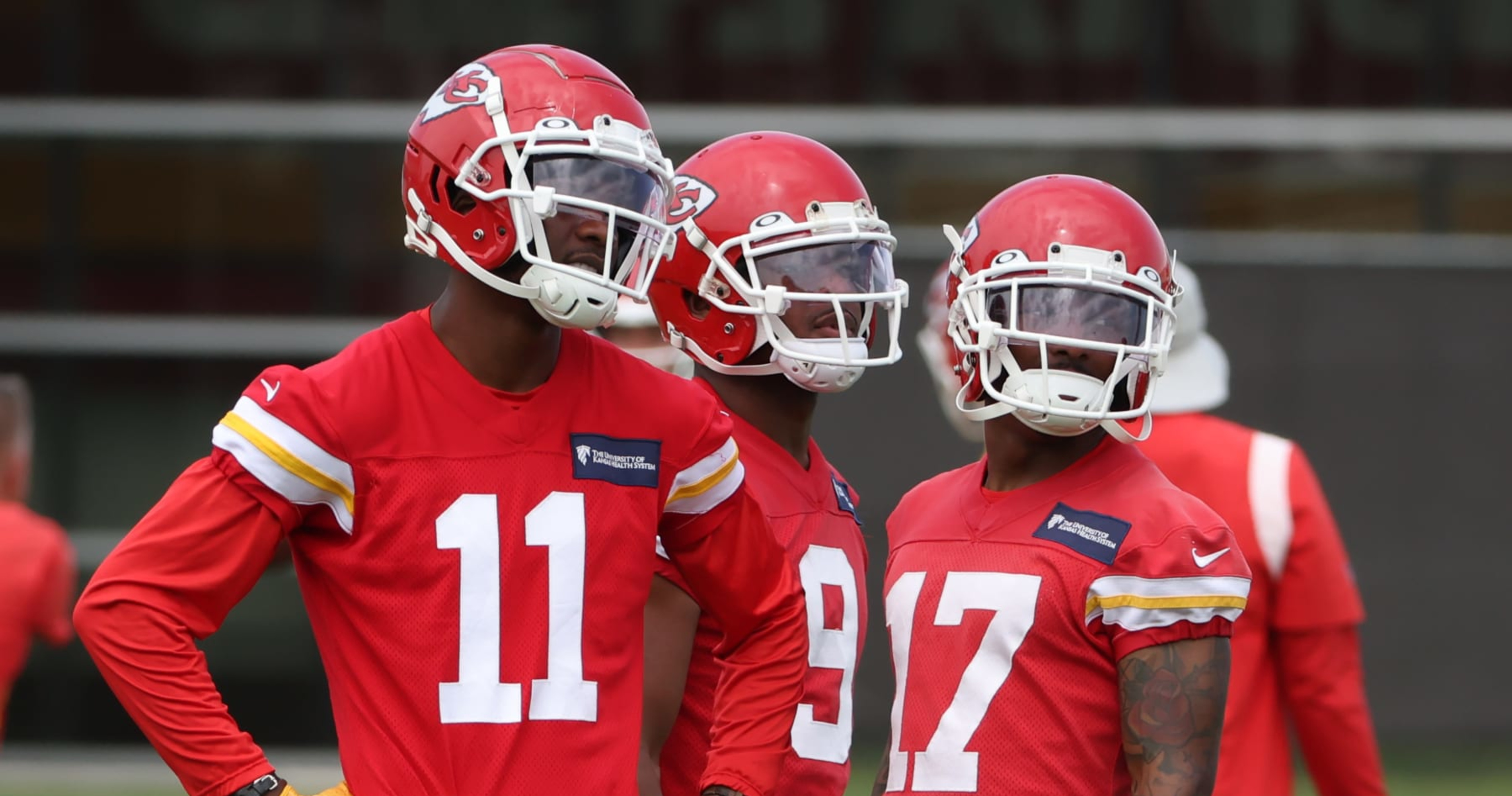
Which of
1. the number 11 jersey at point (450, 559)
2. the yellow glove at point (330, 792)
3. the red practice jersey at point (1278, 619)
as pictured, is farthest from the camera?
the red practice jersey at point (1278, 619)

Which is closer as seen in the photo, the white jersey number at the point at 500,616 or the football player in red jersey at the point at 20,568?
the white jersey number at the point at 500,616

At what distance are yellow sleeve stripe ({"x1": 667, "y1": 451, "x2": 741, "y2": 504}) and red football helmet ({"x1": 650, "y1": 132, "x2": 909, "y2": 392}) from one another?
1.21 ft

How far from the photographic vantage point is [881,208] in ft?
40.5

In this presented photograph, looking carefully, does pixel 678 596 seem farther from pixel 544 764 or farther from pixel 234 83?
pixel 234 83

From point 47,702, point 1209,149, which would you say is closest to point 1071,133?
point 1209,149

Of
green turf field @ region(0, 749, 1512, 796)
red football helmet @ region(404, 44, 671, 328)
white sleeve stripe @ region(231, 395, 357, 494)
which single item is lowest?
green turf field @ region(0, 749, 1512, 796)

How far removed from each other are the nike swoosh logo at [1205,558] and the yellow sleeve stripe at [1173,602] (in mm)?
52

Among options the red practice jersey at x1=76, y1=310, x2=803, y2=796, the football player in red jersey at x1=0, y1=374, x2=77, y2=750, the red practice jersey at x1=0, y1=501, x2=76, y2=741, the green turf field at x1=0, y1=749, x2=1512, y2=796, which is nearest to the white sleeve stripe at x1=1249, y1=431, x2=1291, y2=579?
the red practice jersey at x1=76, y1=310, x2=803, y2=796

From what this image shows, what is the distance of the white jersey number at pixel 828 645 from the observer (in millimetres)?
3508

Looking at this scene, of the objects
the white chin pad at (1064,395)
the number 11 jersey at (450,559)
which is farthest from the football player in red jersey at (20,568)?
the white chin pad at (1064,395)

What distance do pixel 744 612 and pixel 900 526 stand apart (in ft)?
1.59

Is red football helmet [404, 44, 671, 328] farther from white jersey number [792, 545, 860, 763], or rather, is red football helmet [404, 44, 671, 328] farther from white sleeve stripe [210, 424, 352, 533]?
white jersey number [792, 545, 860, 763]

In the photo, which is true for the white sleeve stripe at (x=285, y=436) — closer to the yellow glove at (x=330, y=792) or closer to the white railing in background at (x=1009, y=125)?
the yellow glove at (x=330, y=792)

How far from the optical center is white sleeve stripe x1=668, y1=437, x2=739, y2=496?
3.12m
